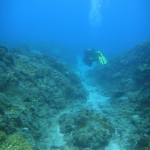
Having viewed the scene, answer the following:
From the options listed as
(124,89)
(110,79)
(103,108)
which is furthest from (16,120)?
(110,79)

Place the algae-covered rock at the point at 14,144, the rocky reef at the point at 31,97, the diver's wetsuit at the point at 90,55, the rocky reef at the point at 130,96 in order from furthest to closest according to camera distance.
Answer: the diver's wetsuit at the point at 90,55 < the rocky reef at the point at 130,96 < the rocky reef at the point at 31,97 < the algae-covered rock at the point at 14,144

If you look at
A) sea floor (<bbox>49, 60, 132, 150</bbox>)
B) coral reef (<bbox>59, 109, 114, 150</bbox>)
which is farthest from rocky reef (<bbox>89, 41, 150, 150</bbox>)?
coral reef (<bbox>59, 109, 114, 150</bbox>)

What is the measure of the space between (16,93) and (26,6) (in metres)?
197

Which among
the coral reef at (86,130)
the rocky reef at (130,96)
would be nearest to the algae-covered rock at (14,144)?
the coral reef at (86,130)

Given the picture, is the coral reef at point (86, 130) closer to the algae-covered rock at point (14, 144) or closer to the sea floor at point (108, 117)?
the sea floor at point (108, 117)

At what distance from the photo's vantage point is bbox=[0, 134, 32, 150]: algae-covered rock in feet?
21.2

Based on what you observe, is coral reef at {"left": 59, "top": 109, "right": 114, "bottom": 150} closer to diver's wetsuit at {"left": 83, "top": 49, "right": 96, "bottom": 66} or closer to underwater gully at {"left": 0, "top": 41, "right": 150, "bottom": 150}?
underwater gully at {"left": 0, "top": 41, "right": 150, "bottom": 150}

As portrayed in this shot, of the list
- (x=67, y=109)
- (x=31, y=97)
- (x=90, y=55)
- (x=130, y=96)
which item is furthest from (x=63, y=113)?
(x=90, y=55)

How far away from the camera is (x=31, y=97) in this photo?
1106 cm

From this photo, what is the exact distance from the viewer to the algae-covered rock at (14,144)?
6472 mm

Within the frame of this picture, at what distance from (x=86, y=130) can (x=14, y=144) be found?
332 cm

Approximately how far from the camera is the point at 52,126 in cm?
1034

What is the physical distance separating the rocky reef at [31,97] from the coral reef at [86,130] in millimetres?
934

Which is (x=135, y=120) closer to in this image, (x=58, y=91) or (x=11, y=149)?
(x=58, y=91)
